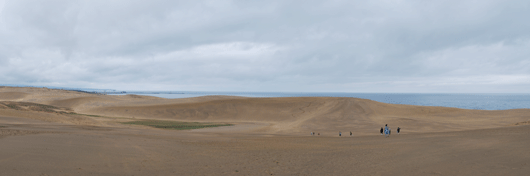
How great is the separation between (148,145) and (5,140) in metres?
5.12

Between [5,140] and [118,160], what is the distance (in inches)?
189

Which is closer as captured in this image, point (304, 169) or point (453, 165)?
point (453, 165)

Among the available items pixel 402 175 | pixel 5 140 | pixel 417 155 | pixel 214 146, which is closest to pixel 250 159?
pixel 214 146

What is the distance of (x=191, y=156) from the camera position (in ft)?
38.8

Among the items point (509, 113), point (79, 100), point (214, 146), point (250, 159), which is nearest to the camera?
point (250, 159)

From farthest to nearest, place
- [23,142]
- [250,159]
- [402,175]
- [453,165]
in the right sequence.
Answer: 1. [250,159]
2. [23,142]
3. [453,165]
4. [402,175]

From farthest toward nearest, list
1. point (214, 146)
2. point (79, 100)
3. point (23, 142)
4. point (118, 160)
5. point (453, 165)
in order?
point (79, 100)
point (214, 146)
point (23, 142)
point (118, 160)
point (453, 165)

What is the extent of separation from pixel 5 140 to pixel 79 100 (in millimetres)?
54016

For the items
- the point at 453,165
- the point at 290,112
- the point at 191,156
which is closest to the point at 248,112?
the point at 290,112

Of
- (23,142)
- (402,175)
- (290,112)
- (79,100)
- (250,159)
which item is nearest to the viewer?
(402,175)

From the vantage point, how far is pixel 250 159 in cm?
1154

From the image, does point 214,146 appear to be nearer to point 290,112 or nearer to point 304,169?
point 304,169

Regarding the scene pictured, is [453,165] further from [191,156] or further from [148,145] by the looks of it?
[148,145]

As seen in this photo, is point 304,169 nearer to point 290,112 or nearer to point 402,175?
point 402,175
